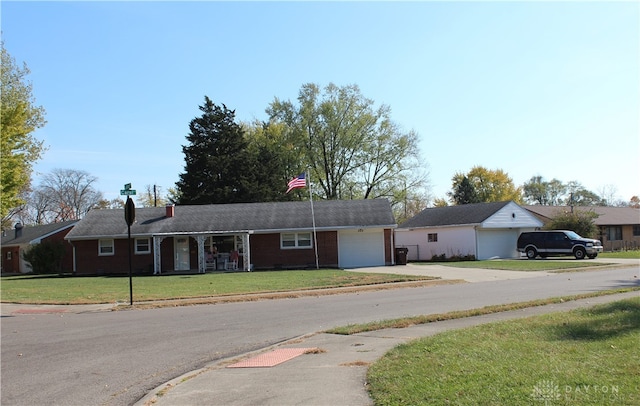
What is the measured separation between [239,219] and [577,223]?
84.1 ft

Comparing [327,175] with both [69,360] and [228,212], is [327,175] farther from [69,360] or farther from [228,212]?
[69,360]

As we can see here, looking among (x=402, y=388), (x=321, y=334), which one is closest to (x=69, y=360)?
(x=321, y=334)

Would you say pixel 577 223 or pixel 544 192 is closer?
pixel 577 223

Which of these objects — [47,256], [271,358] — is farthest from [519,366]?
[47,256]

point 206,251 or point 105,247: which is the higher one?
point 105,247

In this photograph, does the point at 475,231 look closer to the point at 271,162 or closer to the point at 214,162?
the point at 271,162

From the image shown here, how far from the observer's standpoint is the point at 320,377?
782cm

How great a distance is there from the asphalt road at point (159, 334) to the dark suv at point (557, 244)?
19.2 metres

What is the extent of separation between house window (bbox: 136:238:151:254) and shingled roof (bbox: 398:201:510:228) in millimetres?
21130

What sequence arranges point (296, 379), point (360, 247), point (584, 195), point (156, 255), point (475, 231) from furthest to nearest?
point (584, 195) < point (475, 231) < point (360, 247) < point (156, 255) < point (296, 379)

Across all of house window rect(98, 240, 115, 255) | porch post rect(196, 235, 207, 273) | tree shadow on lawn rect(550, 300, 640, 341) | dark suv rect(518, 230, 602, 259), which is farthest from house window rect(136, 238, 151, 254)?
tree shadow on lawn rect(550, 300, 640, 341)

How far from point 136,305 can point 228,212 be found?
73.1ft

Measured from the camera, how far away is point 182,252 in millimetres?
38750

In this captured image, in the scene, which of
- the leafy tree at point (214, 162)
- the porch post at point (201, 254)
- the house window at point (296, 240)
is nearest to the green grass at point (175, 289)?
the porch post at point (201, 254)
